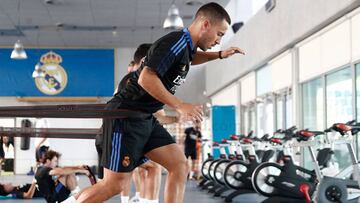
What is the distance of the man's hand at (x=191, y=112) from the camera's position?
2.43 m

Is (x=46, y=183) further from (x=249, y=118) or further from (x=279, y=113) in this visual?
(x=249, y=118)

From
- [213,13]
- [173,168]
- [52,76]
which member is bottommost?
[173,168]

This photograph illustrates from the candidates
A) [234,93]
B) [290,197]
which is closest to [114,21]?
[234,93]

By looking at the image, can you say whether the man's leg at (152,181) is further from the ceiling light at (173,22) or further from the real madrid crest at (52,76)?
the real madrid crest at (52,76)

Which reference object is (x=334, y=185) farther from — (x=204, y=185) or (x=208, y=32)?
(x=204, y=185)

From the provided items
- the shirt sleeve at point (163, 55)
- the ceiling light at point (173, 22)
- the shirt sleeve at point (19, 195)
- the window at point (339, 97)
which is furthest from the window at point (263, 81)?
the shirt sleeve at point (163, 55)

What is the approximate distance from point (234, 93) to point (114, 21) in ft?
12.2

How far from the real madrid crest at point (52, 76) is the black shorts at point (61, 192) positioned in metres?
12.3

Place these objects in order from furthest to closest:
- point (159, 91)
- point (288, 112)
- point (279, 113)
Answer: point (279, 113) → point (288, 112) → point (159, 91)

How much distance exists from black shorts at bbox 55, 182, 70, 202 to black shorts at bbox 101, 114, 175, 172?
132 inches

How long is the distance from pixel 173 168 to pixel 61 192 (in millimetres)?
3494

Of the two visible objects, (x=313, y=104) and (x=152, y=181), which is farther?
(x=313, y=104)

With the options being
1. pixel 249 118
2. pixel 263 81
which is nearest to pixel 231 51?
pixel 263 81

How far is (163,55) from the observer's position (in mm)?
2643
